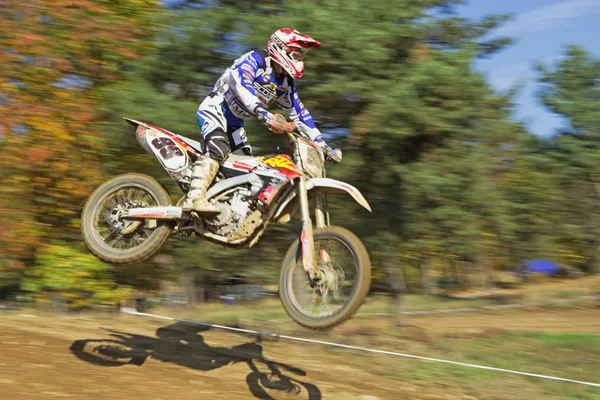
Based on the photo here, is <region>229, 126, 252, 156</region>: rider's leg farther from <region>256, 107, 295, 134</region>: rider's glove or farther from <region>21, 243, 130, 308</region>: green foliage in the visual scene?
<region>21, 243, 130, 308</region>: green foliage

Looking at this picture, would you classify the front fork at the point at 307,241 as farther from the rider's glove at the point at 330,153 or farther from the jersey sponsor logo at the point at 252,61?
the jersey sponsor logo at the point at 252,61

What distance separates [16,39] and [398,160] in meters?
7.56

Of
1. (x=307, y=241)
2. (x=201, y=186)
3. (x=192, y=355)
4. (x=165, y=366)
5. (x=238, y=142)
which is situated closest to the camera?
(x=307, y=241)

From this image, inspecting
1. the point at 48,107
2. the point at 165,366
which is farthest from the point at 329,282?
the point at 48,107

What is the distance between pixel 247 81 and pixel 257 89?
22 centimetres

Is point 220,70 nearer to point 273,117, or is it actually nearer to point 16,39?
point 16,39

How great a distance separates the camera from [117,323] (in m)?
12.5

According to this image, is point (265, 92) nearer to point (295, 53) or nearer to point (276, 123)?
point (295, 53)

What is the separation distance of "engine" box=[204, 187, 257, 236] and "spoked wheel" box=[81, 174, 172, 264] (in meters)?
0.61

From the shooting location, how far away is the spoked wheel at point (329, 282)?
5785 millimetres

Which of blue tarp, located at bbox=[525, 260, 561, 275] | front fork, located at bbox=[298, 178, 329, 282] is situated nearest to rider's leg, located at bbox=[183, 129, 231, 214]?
front fork, located at bbox=[298, 178, 329, 282]

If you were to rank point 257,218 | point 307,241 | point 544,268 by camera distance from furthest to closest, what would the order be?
1. point 544,268
2. point 257,218
3. point 307,241

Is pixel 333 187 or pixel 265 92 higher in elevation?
pixel 265 92

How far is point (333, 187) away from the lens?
240 inches
